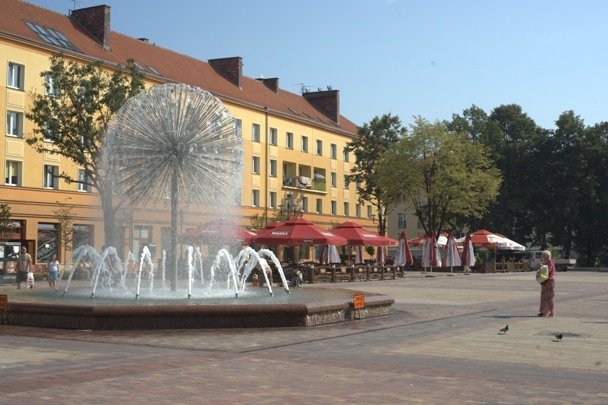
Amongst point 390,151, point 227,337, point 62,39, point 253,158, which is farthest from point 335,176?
point 227,337

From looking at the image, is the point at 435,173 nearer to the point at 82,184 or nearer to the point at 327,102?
the point at 82,184

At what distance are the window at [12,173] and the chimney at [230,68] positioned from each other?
84.7ft

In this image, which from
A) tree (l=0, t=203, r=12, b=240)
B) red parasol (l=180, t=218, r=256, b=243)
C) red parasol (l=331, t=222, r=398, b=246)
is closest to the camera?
red parasol (l=180, t=218, r=256, b=243)

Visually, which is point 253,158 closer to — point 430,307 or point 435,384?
point 430,307

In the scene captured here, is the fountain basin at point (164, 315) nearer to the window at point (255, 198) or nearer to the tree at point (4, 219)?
the tree at point (4, 219)

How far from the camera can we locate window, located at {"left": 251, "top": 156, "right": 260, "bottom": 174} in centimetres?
6562

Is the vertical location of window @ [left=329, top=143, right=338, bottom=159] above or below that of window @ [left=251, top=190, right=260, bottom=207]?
above

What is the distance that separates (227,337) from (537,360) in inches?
210

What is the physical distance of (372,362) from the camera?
11.2 metres

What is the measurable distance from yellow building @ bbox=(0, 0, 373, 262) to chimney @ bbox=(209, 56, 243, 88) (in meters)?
0.09

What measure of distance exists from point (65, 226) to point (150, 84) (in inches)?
546

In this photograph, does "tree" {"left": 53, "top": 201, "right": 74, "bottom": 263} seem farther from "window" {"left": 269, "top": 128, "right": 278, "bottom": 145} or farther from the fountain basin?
the fountain basin

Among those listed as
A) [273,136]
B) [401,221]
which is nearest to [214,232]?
[273,136]

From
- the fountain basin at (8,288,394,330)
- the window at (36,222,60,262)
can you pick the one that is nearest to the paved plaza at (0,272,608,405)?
the fountain basin at (8,288,394,330)
